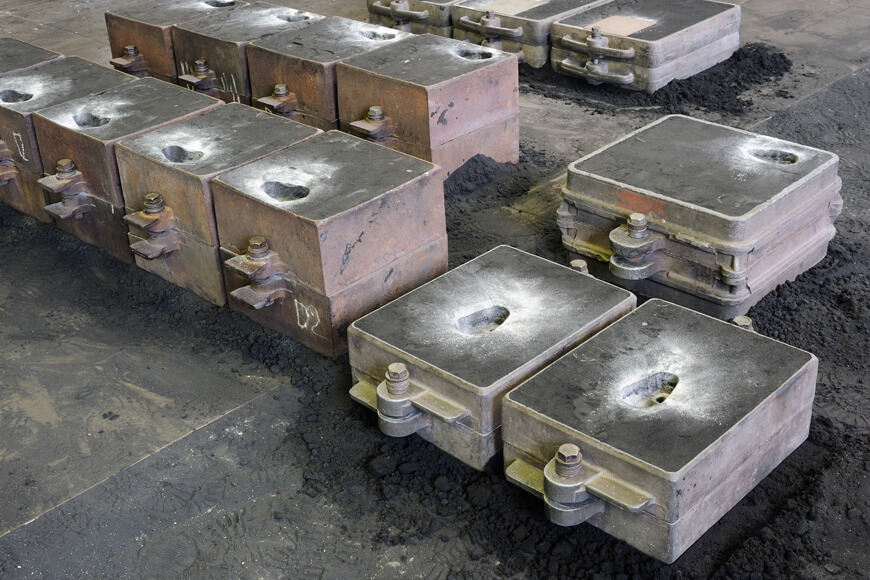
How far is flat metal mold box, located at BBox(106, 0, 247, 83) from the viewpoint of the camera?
22.1 ft

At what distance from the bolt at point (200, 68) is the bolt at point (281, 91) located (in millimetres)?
702

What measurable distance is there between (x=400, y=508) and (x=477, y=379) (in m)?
0.55

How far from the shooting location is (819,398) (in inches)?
161

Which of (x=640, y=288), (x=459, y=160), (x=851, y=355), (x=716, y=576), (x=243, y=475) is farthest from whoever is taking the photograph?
(x=459, y=160)

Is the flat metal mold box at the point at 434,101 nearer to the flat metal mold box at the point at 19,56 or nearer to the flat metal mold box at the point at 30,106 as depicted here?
the flat metal mold box at the point at 30,106

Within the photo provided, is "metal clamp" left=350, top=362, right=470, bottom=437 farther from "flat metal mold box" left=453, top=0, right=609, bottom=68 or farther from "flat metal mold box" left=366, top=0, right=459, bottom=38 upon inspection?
"flat metal mold box" left=366, top=0, right=459, bottom=38

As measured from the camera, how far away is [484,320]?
13.4 ft

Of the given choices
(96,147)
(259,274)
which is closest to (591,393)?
(259,274)

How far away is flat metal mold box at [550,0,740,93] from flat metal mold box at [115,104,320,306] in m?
2.88

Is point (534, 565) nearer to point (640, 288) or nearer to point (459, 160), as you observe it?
point (640, 288)

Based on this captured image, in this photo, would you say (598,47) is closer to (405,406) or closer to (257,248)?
(257,248)

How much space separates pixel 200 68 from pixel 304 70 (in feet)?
3.00

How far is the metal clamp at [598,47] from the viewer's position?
6.98 meters

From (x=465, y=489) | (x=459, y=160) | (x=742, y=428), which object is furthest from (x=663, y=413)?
(x=459, y=160)
